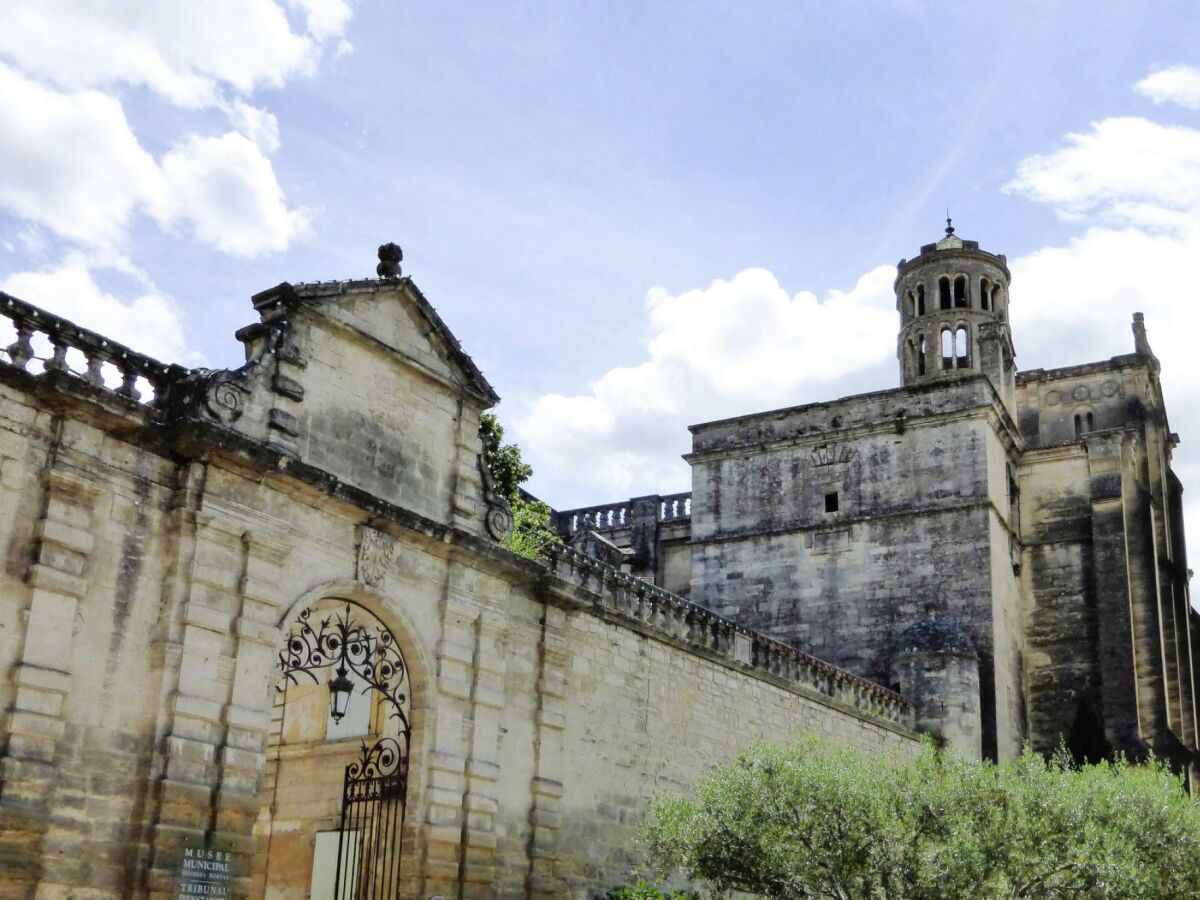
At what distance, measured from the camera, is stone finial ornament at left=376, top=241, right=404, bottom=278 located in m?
14.2

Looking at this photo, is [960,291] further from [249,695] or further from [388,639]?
[249,695]

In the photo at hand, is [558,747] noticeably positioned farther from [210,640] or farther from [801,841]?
[210,640]

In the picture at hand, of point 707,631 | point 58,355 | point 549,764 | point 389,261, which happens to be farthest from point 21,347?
point 707,631

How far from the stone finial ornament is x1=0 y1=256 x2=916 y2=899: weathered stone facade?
2 centimetres

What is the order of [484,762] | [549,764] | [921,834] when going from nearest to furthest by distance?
1. [921,834]
2. [484,762]
3. [549,764]

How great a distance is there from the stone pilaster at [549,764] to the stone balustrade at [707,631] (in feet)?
2.43

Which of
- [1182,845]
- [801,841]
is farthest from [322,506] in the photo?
[1182,845]

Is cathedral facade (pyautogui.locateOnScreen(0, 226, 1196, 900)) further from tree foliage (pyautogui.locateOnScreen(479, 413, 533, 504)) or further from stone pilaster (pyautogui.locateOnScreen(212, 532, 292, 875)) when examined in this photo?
tree foliage (pyautogui.locateOnScreen(479, 413, 533, 504))

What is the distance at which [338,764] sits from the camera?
1505 cm

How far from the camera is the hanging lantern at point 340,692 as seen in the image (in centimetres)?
1286

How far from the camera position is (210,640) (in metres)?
11.1

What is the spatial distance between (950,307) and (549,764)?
1795 centimetres

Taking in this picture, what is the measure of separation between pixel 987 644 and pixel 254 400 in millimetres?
15972

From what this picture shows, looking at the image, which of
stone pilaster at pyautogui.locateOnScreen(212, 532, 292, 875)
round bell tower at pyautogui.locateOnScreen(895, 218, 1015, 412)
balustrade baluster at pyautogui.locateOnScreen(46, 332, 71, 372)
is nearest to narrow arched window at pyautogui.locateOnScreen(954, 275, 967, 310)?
round bell tower at pyautogui.locateOnScreen(895, 218, 1015, 412)
